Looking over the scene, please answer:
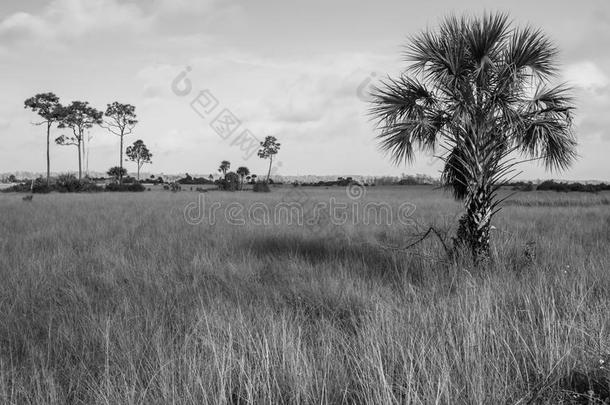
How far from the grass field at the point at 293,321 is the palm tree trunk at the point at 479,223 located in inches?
12.8

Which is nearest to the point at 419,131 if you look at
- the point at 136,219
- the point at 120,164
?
the point at 136,219

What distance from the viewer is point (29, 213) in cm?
1627

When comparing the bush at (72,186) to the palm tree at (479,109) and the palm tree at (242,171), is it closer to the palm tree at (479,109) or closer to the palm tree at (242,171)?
the palm tree at (242,171)

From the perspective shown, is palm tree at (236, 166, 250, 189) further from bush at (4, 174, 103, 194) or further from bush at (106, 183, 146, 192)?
bush at (4, 174, 103, 194)

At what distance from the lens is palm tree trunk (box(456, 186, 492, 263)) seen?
23.9ft

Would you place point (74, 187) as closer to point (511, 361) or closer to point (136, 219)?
point (136, 219)

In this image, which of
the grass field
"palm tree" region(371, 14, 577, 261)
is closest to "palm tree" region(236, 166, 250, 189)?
the grass field

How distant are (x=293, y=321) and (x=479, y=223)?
14.5 feet

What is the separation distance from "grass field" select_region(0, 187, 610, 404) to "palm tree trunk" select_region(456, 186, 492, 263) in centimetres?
33

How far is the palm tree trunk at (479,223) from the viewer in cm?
727

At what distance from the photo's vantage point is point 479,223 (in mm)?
7293

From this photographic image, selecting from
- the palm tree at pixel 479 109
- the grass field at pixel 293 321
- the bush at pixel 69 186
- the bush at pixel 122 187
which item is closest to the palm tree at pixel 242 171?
the bush at pixel 122 187

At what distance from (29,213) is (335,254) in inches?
545

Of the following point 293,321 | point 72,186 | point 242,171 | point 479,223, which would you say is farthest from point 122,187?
point 293,321
